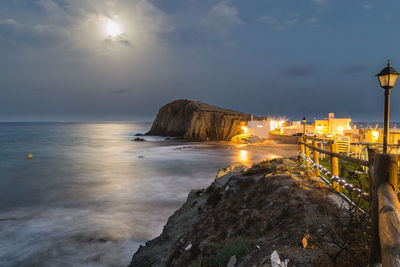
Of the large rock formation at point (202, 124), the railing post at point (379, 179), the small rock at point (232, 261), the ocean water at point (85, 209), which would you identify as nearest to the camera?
the railing post at point (379, 179)

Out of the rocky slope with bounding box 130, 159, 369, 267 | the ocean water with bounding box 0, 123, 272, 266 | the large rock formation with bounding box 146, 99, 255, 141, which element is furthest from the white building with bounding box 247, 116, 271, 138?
the rocky slope with bounding box 130, 159, 369, 267

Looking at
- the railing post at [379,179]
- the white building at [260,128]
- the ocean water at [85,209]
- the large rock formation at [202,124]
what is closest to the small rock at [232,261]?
the railing post at [379,179]

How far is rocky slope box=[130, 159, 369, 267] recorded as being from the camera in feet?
9.76

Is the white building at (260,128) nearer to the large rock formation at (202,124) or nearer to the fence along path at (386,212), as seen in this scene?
the large rock formation at (202,124)

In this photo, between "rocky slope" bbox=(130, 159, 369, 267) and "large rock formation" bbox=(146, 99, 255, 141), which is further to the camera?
"large rock formation" bbox=(146, 99, 255, 141)

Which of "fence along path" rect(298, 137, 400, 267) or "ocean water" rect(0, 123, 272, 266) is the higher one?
"fence along path" rect(298, 137, 400, 267)

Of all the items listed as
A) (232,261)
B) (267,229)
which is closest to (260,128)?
(267,229)

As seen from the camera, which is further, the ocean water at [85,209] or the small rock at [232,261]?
the ocean water at [85,209]

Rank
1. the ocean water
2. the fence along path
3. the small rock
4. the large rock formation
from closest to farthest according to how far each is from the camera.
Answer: the fence along path
the small rock
the ocean water
the large rock formation

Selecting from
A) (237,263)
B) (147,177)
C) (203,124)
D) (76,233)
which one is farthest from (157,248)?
(203,124)

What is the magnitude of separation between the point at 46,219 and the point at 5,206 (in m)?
4.15

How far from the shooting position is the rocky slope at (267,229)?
9.76ft

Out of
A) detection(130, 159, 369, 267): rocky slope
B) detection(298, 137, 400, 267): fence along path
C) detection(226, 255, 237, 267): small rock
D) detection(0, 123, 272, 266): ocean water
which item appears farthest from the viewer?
detection(0, 123, 272, 266): ocean water

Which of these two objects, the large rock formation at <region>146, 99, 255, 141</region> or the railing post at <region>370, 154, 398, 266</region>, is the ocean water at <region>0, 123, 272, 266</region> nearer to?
the railing post at <region>370, 154, 398, 266</region>
